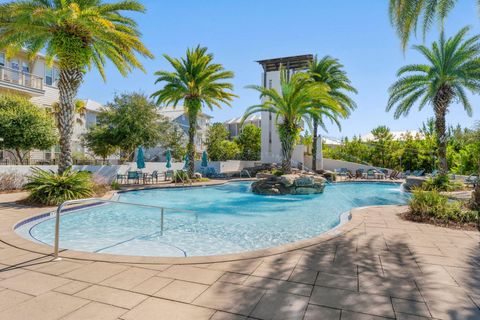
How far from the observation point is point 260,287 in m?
3.63

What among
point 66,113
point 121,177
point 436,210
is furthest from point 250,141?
point 436,210

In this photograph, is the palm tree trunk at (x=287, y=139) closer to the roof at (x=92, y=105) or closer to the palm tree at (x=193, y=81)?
the palm tree at (x=193, y=81)

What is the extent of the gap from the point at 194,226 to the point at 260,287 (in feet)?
18.3

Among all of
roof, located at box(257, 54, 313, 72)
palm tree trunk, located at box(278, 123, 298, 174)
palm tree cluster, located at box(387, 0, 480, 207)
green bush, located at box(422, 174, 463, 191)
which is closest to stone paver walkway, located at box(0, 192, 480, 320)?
green bush, located at box(422, 174, 463, 191)

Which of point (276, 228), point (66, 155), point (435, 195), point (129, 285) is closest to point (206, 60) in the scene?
point (66, 155)

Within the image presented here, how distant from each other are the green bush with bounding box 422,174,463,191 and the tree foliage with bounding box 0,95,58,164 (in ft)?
74.0

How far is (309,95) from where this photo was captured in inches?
683

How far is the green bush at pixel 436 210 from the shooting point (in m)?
7.79

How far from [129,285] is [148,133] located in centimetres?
2190

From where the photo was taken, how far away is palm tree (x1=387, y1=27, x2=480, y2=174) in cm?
1614

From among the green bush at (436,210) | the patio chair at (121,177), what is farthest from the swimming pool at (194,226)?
A: the patio chair at (121,177)

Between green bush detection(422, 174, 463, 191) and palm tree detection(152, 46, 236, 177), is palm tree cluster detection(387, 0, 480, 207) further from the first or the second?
palm tree detection(152, 46, 236, 177)

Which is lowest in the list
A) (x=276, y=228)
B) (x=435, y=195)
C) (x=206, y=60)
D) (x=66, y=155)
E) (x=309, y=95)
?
(x=276, y=228)

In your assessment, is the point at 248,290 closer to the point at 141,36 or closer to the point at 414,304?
the point at 414,304
